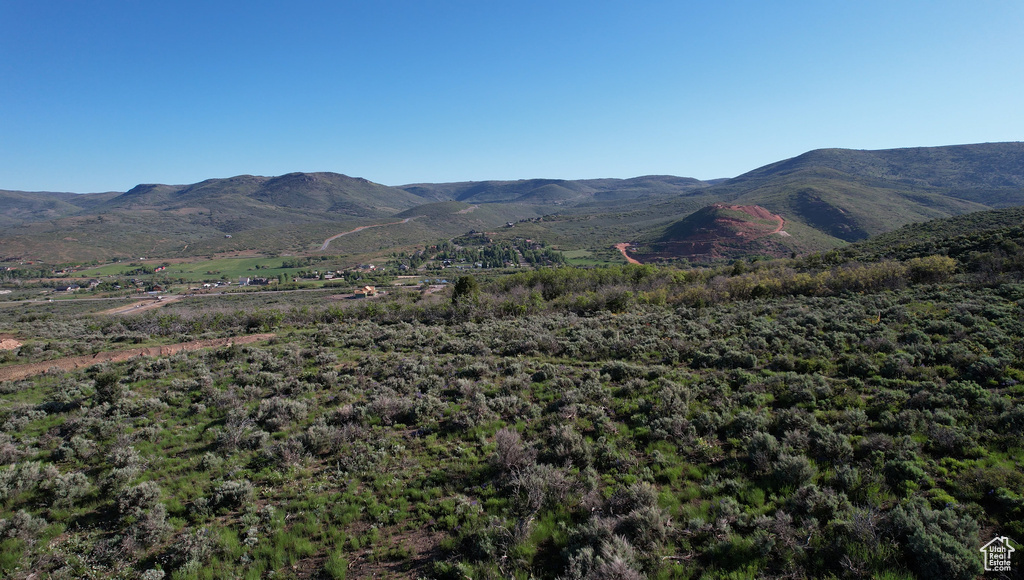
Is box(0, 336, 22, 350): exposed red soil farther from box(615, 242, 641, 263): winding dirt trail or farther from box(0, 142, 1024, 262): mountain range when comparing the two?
box(0, 142, 1024, 262): mountain range

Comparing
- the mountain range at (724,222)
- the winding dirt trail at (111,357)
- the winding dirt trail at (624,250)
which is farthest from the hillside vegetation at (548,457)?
the mountain range at (724,222)

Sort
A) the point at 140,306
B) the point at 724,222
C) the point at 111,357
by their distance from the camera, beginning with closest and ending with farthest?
the point at 111,357, the point at 140,306, the point at 724,222

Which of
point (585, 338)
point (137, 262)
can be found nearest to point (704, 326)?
point (585, 338)

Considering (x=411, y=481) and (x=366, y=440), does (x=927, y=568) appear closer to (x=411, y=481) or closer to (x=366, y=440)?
(x=411, y=481)

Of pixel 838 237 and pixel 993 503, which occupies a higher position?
pixel 838 237

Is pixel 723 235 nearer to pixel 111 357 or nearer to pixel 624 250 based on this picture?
pixel 624 250

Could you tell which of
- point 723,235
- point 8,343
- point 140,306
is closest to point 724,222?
point 723,235

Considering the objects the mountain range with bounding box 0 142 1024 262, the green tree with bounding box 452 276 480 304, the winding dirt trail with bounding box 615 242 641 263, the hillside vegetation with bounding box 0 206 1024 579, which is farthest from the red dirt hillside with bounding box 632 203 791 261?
the hillside vegetation with bounding box 0 206 1024 579

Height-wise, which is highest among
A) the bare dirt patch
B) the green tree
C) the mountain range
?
the mountain range
